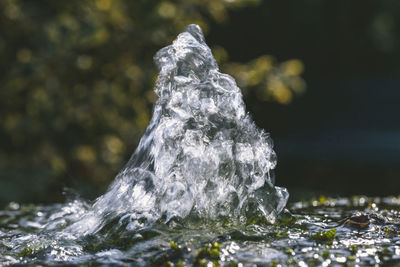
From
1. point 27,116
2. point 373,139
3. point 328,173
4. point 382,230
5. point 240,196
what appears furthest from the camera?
point 373,139

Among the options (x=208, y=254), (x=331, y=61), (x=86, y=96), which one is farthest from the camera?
(x=331, y=61)

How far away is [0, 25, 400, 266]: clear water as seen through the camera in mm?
3480

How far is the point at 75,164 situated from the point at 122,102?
61.4 inches

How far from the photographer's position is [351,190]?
12.0 metres

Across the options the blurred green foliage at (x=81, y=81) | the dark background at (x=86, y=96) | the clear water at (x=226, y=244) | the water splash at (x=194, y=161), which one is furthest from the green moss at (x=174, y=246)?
the blurred green foliage at (x=81, y=81)

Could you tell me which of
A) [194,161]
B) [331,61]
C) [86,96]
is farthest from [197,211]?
[331,61]

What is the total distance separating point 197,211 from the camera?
4246mm

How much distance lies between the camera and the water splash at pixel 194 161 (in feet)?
14.1

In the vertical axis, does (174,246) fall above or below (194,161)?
below

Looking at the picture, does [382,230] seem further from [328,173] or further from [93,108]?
[328,173]

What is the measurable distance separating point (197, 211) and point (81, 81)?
8.16 metres

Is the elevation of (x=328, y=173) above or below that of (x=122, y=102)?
below

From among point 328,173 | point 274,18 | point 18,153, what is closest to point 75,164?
point 18,153

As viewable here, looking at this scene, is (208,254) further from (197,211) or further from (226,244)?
(197,211)
